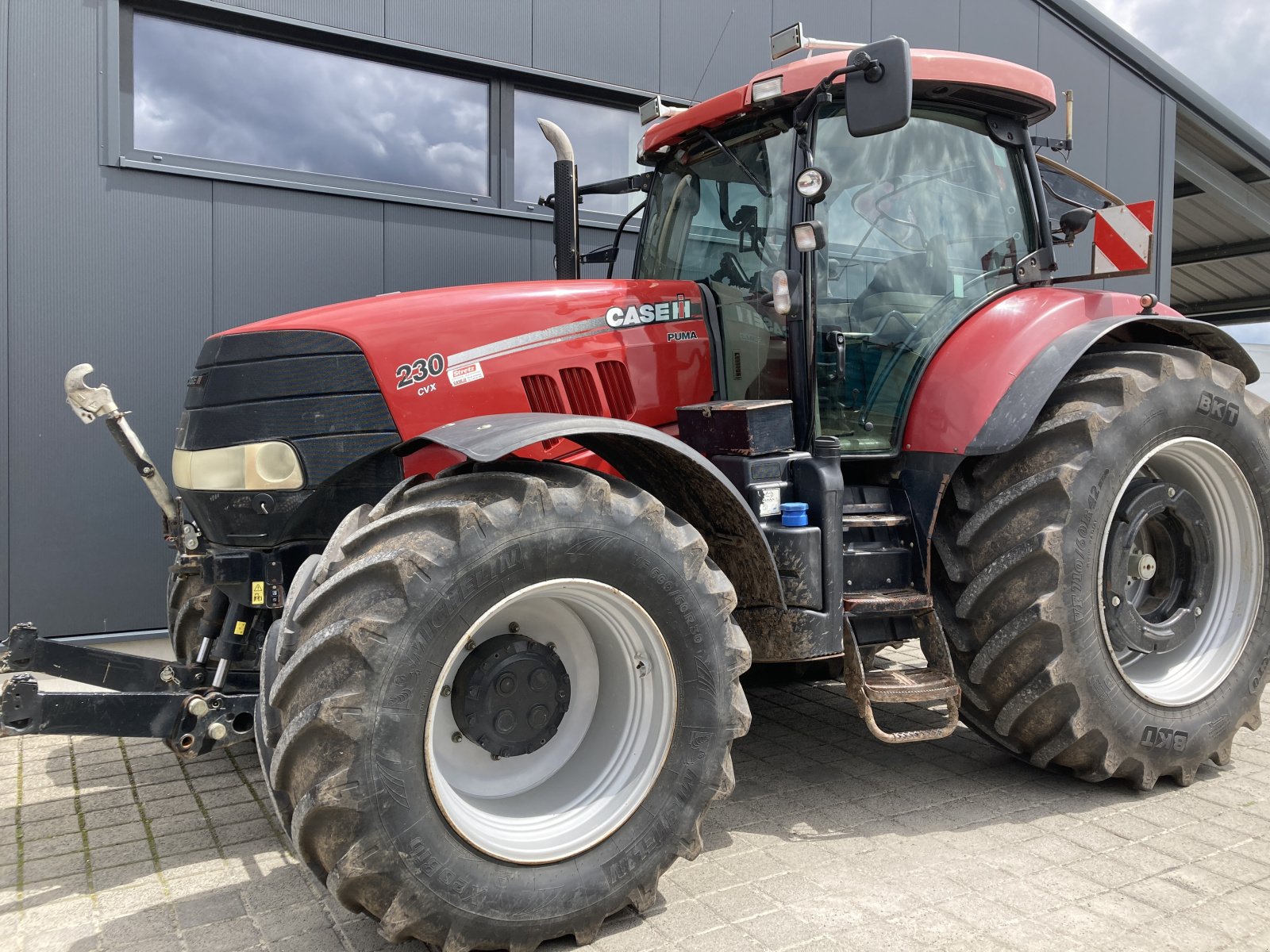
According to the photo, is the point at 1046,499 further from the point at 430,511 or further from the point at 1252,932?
the point at 430,511

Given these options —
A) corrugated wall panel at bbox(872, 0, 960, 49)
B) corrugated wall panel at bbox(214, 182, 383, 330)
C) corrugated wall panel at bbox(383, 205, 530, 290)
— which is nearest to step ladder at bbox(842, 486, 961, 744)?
corrugated wall panel at bbox(383, 205, 530, 290)

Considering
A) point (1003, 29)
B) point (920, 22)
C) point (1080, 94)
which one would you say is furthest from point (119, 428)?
point (1080, 94)

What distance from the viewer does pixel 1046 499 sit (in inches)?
132

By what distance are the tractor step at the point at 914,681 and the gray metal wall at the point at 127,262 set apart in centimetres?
392

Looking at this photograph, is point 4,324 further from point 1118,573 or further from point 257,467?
point 1118,573

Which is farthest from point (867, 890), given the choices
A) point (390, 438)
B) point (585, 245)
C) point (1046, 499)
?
point (585, 245)

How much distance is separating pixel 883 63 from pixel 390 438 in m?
1.84

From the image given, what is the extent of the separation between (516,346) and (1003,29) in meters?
7.39

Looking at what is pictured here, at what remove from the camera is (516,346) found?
10.7ft

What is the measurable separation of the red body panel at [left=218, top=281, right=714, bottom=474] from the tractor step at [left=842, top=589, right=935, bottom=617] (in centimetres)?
88

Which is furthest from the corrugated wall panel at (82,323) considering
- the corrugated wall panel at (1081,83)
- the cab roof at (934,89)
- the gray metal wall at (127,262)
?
the corrugated wall panel at (1081,83)

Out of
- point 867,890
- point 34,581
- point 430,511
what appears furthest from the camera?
point 34,581

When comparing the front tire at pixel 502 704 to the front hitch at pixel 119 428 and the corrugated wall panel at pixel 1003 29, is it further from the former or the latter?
the corrugated wall panel at pixel 1003 29

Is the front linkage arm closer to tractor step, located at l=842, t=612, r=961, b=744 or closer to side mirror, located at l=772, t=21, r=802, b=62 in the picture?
tractor step, located at l=842, t=612, r=961, b=744
